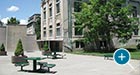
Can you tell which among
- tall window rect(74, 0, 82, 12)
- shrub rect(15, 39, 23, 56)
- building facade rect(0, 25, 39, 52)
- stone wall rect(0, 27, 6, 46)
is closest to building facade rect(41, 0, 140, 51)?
tall window rect(74, 0, 82, 12)

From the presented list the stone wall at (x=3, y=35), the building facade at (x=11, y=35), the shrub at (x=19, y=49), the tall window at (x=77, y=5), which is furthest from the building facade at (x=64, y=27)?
the shrub at (x=19, y=49)

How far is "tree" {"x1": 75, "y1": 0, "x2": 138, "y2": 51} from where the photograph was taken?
38906 millimetres

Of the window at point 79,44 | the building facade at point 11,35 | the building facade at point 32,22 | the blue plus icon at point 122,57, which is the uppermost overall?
the building facade at point 32,22

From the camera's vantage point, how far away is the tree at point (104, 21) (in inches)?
1532

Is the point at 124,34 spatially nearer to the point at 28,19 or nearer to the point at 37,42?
the point at 37,42

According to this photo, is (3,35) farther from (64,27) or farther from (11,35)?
(64,27)

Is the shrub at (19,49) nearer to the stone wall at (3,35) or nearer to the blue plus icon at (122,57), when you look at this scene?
the blue plus icon at (122,57)

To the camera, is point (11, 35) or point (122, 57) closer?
point (122, 57)

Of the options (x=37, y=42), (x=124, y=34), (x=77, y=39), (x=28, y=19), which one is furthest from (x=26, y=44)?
(x=28, y=19)

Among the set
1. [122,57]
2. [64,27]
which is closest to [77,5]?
[64,27]

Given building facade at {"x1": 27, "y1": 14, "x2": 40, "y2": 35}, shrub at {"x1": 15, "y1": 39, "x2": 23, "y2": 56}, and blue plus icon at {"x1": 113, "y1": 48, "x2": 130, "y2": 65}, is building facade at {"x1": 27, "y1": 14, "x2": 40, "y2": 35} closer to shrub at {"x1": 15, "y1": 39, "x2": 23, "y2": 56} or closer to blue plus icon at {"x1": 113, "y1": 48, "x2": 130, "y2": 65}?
shrub at {"x1": 15, "y1": 39, "x2": 23, "y2": 56}

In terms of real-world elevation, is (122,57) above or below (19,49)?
above

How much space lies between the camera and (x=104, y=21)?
38875 millimetres

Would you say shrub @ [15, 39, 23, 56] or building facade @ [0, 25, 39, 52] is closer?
shrub @ [15, 39, 23, 56]
